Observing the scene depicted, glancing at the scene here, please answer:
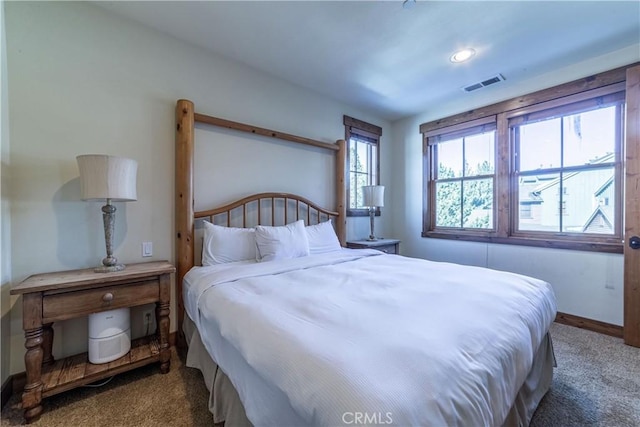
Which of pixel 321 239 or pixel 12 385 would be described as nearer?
pixel 12 385

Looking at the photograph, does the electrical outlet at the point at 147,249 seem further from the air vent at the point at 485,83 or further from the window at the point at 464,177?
the air vent at the point at 485,83

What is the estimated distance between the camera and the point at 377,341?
0.90 m

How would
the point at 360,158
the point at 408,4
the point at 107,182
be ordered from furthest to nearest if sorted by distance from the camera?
the point at 360,158 < the point at 408,4 < the point at 107,182

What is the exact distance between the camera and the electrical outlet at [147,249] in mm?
2086

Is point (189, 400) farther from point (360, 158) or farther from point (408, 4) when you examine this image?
point (360, 158)

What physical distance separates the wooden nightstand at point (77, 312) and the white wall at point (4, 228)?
15cm

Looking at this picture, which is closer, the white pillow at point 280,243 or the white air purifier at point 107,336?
the white air purifier at point 107,336

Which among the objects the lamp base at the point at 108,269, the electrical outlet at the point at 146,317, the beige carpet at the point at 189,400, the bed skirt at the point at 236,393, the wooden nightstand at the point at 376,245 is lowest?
the beige carpet at the point at 189,400

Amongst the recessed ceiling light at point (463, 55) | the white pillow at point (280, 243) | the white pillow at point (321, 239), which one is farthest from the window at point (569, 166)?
the white pillow at point (280, 243)

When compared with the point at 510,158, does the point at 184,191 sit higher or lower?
lower

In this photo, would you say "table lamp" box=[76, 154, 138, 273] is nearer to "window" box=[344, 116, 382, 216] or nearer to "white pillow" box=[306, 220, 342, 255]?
"white pillow" box=[306, 220, 342, 255]

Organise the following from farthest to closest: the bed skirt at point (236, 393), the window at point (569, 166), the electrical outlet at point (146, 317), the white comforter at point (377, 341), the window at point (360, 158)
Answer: the window at point (360, 158) → the window at point (569, 166) → the electrical outlet at point (146, 317) → the bed skirt at point (236, 393) → the white comforter at point (377, 341)

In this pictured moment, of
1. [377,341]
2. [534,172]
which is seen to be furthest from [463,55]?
[377,341]

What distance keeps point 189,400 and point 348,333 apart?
1255 mm
